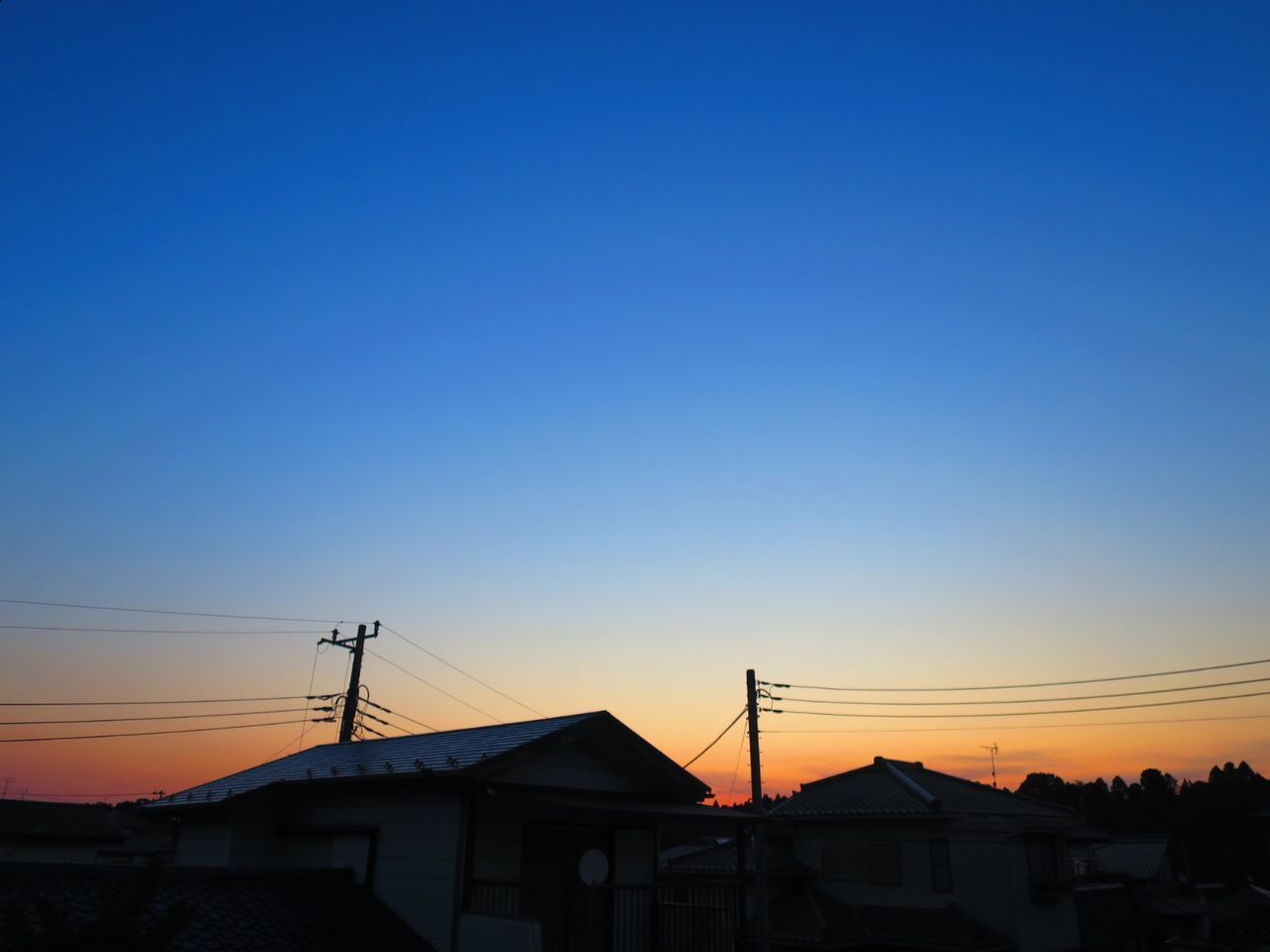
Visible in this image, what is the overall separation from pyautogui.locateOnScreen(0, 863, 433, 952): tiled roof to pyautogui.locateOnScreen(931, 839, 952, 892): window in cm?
1955

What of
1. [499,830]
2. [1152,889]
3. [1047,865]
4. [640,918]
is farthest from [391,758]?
[1152,889]

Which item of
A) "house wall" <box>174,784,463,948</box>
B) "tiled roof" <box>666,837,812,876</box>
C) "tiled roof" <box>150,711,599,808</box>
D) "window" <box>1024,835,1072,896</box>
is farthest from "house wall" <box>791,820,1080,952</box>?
"house wall" <box>174,784,463,948</box>

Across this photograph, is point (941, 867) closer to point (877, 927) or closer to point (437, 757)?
point (877, 927)

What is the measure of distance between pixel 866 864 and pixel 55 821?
38364mm

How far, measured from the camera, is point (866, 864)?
88.8 ft

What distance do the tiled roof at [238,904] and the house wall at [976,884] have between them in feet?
64.2

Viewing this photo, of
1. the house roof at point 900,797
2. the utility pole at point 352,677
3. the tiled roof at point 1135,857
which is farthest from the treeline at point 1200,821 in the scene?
the utility pole at point 352,677

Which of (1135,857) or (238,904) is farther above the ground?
(238,904)

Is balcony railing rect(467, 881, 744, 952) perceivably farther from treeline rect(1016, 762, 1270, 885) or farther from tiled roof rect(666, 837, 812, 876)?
treeline rect(1016, 762, 1270, 885)

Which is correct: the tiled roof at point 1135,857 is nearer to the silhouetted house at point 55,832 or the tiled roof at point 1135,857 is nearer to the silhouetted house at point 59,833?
the silhouetted house at point 59,833

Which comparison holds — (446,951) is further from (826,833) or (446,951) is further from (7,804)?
(7,804)

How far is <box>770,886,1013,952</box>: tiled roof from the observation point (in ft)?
77.0

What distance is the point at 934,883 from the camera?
25.7 metres

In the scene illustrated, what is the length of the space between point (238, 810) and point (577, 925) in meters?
6.15
